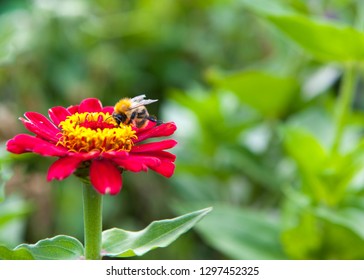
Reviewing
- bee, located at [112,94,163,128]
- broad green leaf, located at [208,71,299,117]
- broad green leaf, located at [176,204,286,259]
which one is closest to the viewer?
bee, located at [112,94,163,128]

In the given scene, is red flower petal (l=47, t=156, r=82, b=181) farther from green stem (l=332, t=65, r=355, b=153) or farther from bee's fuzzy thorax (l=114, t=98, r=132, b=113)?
green stem (l=332, t=65, r=355, b=153)

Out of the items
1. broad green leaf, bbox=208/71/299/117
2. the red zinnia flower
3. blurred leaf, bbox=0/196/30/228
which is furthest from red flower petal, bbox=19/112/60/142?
broad green leaf, bbox=208/71/299/117

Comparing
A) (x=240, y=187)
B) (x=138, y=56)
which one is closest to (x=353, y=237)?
(x=240, y=187)

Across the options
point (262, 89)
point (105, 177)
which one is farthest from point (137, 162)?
point (262, 89)

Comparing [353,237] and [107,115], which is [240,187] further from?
[107,115]

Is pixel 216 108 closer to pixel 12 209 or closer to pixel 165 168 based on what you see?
pixel 12 209

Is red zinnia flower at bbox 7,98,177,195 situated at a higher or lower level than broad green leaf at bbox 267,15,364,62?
lower

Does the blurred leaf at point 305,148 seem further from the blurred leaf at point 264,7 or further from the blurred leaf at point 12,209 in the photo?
the blurred leaf at point 12,209
